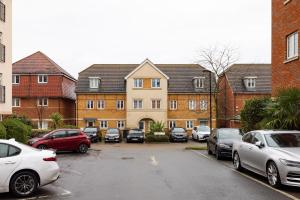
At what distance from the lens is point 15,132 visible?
24078mm

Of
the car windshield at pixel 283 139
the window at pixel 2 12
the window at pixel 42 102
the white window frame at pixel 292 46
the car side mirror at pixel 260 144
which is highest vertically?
the window at pixel 2 12

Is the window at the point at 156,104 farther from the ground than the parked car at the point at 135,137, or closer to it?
farther from the ground

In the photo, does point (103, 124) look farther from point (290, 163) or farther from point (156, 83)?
point (290, 163)

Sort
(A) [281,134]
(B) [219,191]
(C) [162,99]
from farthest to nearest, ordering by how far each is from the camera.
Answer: (C) [162,99] < (A) [281,134] < (B) [219,191]

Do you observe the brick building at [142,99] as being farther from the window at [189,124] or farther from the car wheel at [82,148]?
the car wheel at [82,148]

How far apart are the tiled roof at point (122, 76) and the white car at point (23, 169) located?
4431 centimetres

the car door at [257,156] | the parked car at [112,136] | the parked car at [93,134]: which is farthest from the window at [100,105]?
the car door at [257,156]

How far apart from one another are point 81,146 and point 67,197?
1628 centimetres

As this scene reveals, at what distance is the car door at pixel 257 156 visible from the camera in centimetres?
1268

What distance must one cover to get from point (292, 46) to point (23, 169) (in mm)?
14622

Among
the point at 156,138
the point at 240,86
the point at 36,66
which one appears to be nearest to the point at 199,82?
the point at 240,86

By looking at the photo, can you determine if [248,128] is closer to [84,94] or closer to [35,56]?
[84,94]

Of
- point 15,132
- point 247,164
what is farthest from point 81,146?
point 247,164

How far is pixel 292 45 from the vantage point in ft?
68.0
